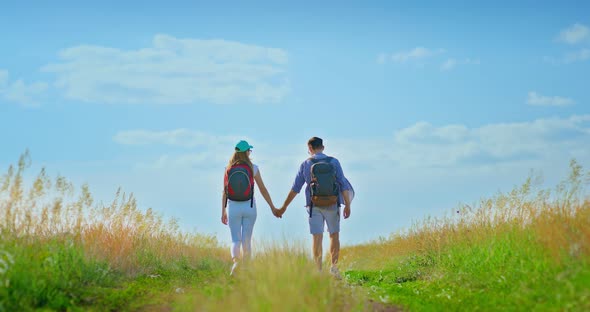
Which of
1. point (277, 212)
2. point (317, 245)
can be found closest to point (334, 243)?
point (317, 245)

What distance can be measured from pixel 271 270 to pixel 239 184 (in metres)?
3.25

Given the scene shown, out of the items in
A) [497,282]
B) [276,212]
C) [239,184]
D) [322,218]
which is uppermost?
[239,184]

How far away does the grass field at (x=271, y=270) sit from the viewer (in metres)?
8.06

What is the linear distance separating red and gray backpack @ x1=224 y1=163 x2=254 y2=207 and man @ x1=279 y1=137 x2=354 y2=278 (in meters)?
1.28

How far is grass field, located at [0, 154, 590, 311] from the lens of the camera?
8062 mm

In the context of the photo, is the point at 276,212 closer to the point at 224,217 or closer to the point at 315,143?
the point at 224,217

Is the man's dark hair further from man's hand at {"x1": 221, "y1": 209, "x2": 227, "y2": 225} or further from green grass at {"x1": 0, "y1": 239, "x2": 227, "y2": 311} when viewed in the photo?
green grass at {"x1": 0, "y1": 239, "x2": 227, "y2": 311}

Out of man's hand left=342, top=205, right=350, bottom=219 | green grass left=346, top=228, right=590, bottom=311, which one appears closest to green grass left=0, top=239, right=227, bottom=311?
man's hand left=342, top=205, right=350, bottom=219

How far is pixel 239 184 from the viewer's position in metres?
11.4

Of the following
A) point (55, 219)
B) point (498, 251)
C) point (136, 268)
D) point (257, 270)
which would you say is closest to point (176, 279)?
point (136, 268)

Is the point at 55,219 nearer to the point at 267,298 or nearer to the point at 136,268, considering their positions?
the point at 136,268

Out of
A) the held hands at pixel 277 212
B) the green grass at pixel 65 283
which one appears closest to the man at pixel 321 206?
the held hands at pixel 277 212

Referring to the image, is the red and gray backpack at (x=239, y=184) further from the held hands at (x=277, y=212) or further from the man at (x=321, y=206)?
the man at (x=321, y=206)

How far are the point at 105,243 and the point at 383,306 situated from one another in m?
5.69
